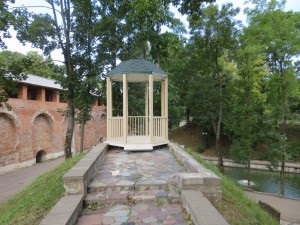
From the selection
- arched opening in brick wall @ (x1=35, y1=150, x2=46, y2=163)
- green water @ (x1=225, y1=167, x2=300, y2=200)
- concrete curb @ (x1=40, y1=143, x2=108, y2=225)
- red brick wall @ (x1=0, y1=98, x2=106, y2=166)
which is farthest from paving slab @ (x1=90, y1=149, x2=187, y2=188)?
arched opening in brick wall @ (x1=35, y1=150, x2=46, y2=163)

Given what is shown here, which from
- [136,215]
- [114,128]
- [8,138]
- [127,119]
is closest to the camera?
[136,215]

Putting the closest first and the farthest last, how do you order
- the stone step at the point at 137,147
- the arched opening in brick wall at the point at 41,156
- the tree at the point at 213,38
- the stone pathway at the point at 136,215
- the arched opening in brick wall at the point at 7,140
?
the stone pathway at the point at 136,215 → the stone step at the point at 137,147 → the arched opening in brick wall at the point at 7,140 → the tree at the point at 213,38 → the arched opening in brick wall at the point at 41,156

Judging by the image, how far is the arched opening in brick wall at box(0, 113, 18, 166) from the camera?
15.0m

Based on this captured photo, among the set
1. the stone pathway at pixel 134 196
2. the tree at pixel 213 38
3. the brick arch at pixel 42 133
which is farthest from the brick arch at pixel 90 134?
the stone pathway at pixel 134 196

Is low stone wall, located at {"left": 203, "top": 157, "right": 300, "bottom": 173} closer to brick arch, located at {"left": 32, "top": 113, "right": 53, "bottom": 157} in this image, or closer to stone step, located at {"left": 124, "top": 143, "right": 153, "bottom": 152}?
brick arch, located at {"left": 32, "top": 113, "right": 53, "bottom": 157}

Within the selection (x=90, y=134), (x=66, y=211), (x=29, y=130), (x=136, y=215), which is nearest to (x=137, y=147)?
(x=136, y=215)

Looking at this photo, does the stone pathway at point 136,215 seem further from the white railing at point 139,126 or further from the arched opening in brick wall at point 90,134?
the arched opening in brick wall at point 90,134

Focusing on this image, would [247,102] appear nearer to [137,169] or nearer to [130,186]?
[137,169]

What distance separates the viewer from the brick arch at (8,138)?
49.1 ft

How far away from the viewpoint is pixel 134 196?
14.8 feet

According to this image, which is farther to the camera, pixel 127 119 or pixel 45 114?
pixel 45 114

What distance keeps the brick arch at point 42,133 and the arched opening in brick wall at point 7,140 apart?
7.04ft

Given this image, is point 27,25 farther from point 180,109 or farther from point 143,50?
point 180,109

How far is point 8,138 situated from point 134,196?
13794 millimetres
